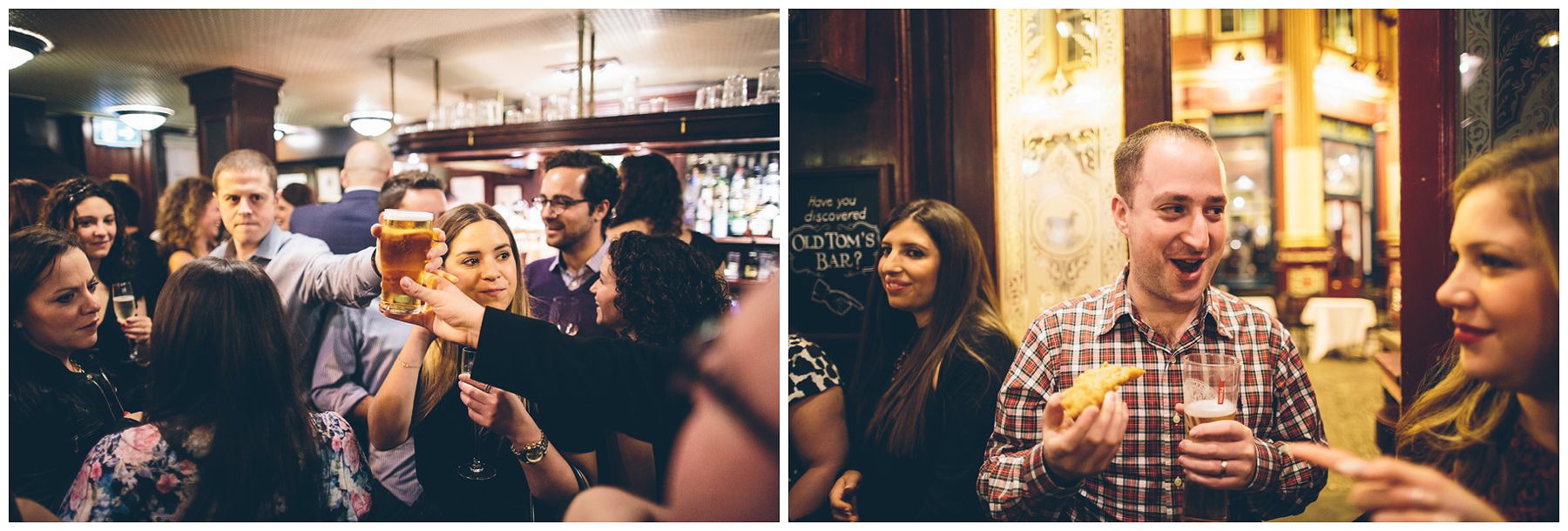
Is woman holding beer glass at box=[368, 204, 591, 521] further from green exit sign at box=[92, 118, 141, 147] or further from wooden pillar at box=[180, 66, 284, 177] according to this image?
green exit sign at box=[92, 118, 141, 147]

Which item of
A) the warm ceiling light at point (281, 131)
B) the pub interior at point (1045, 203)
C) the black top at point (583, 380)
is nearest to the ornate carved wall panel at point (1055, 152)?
the pub interior at point (1045, 203)

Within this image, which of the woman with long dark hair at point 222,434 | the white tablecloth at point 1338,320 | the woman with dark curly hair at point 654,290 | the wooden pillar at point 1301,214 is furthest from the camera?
the wooden pillar at point 1301,214

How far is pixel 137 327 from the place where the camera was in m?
2.51

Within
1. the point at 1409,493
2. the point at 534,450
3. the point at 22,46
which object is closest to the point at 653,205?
the point at 534,450

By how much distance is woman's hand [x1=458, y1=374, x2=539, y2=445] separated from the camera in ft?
8.05

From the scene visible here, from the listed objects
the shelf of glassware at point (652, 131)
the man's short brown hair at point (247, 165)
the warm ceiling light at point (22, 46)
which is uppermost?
the warm ceiling light at point (22, 46)

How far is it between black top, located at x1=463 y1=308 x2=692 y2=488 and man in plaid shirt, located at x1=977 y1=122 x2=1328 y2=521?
98cm

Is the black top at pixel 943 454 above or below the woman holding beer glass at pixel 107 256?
below

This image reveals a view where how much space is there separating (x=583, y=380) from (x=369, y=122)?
1113 mm

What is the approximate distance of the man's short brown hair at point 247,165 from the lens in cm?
Result: 259

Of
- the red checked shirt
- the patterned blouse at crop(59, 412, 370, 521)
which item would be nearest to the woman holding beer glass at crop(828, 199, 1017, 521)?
the red checked shirt

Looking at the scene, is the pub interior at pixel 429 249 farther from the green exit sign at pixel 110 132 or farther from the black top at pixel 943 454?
the black top at pixel 943 454

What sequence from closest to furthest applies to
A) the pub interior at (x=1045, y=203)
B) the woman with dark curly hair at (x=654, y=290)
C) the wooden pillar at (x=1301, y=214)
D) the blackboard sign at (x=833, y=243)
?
the pub interior at (x=1045, y=203) < the woman with dark curly hair at (x=654, y=290) < the blackboard sign at (x=833, y=243) < the wooden pillar at (x=1301, y=214)

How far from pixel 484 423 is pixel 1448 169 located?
2872 millimetres
